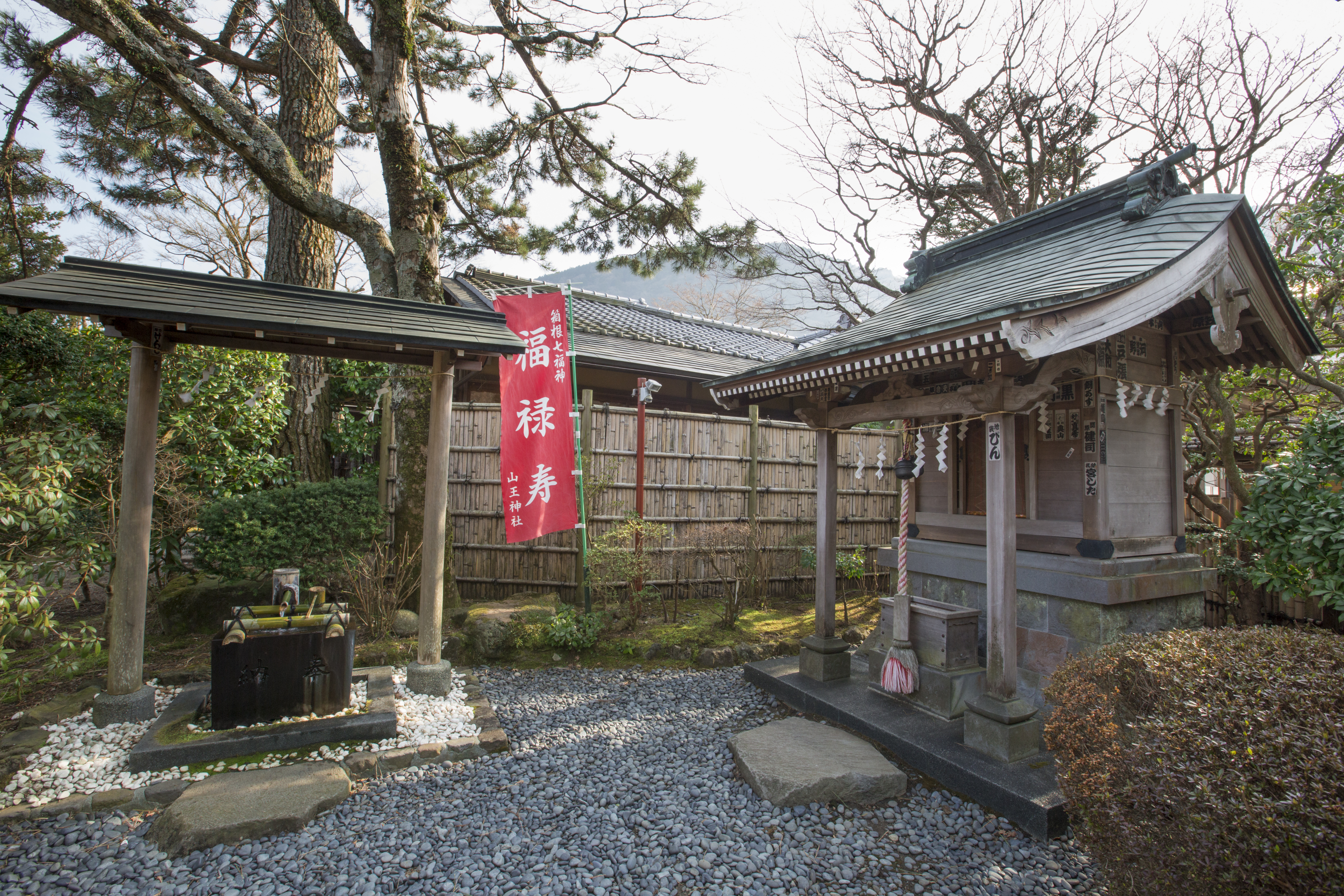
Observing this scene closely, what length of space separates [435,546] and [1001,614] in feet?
13.8

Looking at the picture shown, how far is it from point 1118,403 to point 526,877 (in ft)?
16.0

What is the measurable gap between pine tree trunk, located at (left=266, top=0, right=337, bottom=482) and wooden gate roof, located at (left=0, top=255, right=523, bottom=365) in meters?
3.73

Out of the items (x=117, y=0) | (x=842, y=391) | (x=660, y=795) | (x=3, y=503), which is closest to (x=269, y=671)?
(x=3, y=503)

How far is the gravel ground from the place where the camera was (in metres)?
2.88

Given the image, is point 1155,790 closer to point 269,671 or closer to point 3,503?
point 269,671

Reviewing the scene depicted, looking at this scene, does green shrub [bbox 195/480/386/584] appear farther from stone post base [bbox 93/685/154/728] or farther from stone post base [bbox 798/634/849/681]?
stone post base [bbox 798/634/849/681]

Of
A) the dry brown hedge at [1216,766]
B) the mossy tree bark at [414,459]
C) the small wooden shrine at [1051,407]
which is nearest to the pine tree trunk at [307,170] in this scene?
the mossy tree bark at [414,459]

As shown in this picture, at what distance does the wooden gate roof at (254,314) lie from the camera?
376 cm

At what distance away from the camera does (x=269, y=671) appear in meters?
4.14

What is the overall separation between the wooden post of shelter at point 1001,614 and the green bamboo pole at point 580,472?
3.97 m

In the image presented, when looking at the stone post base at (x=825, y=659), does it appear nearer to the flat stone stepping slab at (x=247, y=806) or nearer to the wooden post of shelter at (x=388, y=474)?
the flat stone stepping slab at (x=247, y=806)

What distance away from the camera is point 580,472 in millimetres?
6730

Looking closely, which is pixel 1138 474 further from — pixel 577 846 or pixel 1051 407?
pixel 577 846

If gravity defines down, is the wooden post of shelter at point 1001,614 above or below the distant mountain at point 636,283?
below
